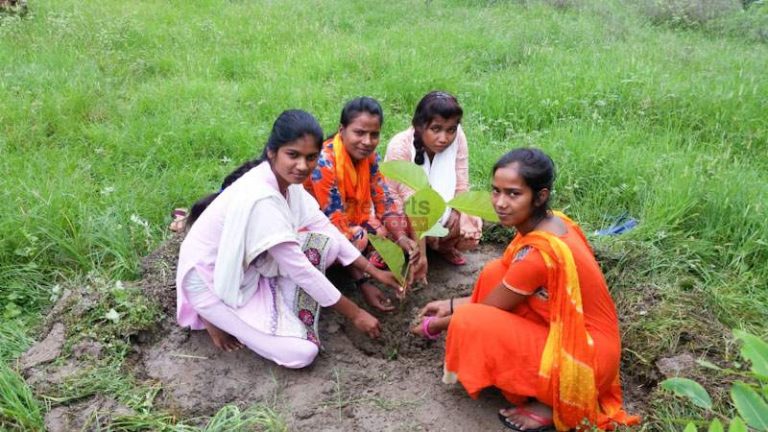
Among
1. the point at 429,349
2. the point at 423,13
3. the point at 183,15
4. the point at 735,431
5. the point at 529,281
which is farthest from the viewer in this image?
the point at 423,13

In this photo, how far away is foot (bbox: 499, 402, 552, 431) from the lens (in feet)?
7.59

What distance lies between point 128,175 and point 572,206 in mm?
2902

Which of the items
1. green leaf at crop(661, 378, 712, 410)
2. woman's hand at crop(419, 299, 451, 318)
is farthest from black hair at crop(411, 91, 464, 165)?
green leaf at crop(661, 378, 712, 410)

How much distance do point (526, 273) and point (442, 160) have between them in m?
1.30

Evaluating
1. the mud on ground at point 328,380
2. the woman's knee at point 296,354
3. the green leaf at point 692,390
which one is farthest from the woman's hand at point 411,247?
the green leaf at point 692,390

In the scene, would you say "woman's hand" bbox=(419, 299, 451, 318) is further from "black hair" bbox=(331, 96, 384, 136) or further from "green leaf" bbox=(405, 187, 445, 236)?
"black hair" bbox=(331, 96, 384, 136)

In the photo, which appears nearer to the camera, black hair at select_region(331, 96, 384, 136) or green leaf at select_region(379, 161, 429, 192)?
green leaf at select_region(379, 161, 429, 192)

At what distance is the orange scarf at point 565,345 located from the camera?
215 cm

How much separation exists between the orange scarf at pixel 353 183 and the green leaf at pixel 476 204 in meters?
0.79

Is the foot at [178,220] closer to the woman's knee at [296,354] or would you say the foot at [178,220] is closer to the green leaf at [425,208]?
the woman's knee at [296,354]

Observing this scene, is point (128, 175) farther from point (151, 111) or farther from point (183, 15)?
point (183, 15)

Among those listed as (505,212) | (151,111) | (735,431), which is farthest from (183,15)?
(735,431)

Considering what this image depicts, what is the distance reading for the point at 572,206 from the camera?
388cm

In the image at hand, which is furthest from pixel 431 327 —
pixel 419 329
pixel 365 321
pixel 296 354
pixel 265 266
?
pixel 265 266
